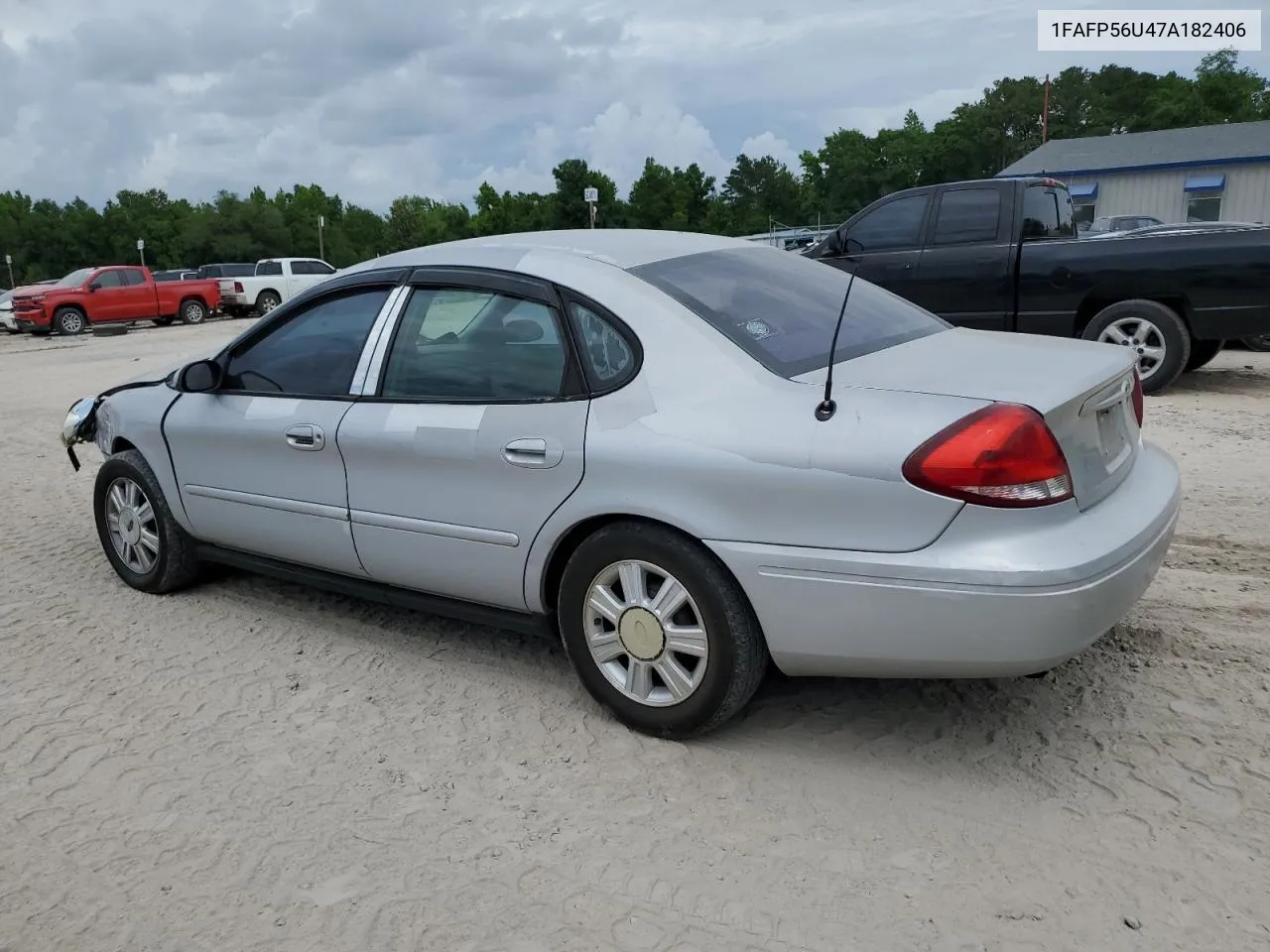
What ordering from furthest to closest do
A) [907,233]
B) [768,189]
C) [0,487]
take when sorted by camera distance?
[768,189] → [907,233] → [0,487]

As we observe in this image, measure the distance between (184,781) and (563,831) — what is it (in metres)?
1.24

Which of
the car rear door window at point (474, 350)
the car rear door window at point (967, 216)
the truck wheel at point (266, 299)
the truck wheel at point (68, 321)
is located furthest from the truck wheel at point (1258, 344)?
the truck wheel at point (68, 321)

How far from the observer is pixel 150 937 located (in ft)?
8.63

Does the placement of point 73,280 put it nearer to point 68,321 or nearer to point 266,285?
point 68,321

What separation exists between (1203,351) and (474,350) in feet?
25.8

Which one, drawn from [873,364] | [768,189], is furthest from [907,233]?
[768,189]

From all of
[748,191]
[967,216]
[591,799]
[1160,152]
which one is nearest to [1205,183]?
[1160,152]

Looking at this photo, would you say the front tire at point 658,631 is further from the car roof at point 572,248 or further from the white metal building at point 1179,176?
the white metal building at point 1179,176

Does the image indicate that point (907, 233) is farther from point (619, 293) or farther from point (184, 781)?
point (184, 781)

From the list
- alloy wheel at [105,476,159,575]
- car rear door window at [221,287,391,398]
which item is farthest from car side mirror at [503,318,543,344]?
alloy wheel at [105,476,159,575]

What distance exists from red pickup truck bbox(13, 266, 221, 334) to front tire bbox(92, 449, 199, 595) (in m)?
23.2

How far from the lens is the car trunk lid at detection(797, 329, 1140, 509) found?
9.71 feet

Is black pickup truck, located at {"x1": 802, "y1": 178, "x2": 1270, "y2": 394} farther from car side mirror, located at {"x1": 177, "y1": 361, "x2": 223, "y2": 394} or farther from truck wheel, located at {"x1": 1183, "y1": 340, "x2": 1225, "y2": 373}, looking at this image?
car side mirror, located at {"x1": 177, "y1": 361, "x2": 223, "y2": 394}

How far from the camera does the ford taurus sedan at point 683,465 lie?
9.32ft
